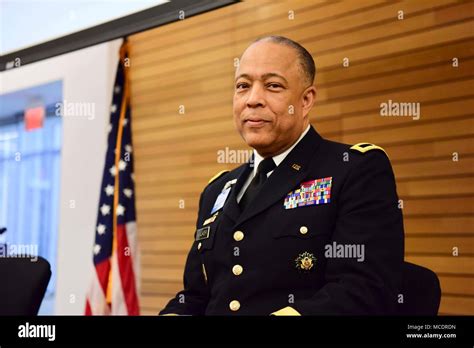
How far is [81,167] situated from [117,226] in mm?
417

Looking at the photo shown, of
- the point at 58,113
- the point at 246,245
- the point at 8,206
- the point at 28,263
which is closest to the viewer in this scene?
the point at 246,245

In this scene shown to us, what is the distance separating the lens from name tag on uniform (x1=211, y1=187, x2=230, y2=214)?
A: 1828 millimetres

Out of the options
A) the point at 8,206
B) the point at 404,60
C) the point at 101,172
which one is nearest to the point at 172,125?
the point at 101,172

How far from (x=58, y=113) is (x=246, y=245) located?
1.51m

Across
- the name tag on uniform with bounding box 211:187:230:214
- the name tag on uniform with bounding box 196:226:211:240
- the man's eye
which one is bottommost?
the name tag on uniform with bounding box 196:226:211:240

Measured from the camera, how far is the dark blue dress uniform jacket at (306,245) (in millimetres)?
1405

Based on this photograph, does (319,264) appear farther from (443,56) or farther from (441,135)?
(443,56)

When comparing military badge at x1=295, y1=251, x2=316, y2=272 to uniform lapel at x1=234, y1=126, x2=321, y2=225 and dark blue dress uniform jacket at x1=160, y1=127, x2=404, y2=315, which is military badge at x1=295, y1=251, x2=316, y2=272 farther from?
uniform lapel at x1=234, y1=126, x2=321, y2=225

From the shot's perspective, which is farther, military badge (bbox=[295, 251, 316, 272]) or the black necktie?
the black necktie

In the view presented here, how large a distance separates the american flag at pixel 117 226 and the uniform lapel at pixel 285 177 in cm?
184

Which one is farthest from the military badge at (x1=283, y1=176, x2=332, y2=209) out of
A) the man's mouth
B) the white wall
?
the white wall

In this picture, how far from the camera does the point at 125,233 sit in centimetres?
339

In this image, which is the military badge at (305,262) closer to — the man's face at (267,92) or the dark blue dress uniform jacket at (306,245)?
the dark blue dress uniform jacket at (306,245)

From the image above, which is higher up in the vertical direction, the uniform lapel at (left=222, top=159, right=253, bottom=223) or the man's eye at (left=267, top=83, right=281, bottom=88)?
the man's eye at (left=267, top=83, right=281, bottom=88)
